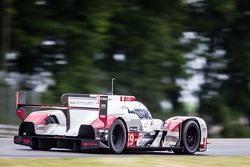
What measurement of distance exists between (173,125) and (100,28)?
16.2 meters

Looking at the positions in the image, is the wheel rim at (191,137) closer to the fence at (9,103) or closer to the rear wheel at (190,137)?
the rear wheel at (190,137)

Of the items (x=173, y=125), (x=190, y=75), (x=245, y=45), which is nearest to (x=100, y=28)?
(x=190, y=75)

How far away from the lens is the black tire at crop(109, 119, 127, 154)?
565 inches

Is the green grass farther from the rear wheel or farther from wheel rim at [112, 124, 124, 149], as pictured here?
the rear wheel

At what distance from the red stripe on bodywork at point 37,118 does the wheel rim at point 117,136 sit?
4.69 ft

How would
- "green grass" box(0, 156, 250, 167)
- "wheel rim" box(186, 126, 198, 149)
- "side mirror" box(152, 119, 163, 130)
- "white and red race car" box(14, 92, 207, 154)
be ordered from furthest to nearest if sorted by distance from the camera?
1. "wheel rim" box(186, 126, 198, 149)
2. "side mirror" box(152, 119, 163, 130)
3. "white and red race car" box(14, 92, 207, 154)
4. "green grass" box(0, 156, 250, 167)

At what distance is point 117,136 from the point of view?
14.6 meters

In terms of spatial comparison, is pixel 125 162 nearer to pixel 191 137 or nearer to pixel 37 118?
pixel 37 118

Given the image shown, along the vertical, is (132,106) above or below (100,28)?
below

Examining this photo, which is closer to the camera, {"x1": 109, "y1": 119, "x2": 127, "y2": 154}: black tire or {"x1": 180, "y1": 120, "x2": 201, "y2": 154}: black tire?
{"x1": 109, "y1": 119, "x2": 127, "y2": 154}: black tire

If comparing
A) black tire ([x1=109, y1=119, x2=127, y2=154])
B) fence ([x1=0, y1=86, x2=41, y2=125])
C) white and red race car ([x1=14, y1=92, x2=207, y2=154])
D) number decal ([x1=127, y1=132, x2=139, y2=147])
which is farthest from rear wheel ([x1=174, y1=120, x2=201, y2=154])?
fence ([x1=0, y1=86, x2=41, y2=125])

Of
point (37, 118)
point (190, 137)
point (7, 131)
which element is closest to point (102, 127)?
point (37, 118)

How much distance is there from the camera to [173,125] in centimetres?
1551

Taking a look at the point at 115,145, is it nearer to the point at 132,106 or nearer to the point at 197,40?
the point at 132,106
